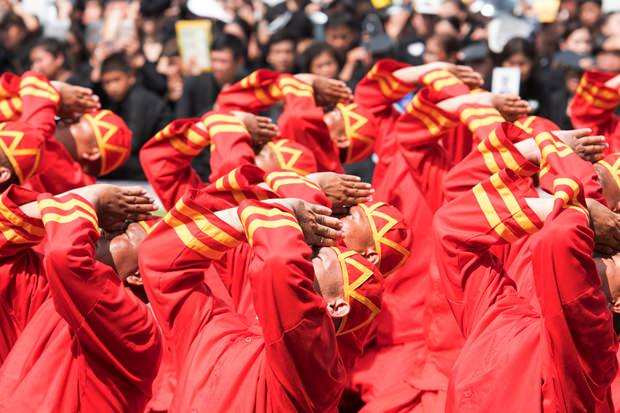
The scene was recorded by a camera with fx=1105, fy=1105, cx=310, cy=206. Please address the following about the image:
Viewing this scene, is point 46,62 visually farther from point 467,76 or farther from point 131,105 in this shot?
point 467,76

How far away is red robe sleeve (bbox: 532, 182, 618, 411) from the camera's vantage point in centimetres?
238

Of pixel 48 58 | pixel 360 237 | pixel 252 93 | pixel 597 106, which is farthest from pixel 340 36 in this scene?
pixel 360 237

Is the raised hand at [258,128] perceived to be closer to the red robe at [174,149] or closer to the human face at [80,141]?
the red robe at [174,149]

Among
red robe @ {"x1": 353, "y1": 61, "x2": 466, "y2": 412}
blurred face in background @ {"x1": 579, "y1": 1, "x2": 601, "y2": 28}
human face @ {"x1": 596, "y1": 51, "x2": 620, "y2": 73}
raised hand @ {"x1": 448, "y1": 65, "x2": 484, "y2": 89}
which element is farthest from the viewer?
blurred face in background @ {"x1": 579, "y1": 1, "x2": 601, "y2": 28}

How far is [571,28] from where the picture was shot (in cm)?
817

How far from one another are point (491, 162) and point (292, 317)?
104 centimetres

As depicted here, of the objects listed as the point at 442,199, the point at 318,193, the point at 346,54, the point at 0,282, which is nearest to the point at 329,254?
the point at 318,193

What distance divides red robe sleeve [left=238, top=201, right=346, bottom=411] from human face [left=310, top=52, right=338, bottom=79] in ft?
12.4

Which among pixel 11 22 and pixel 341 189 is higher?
pixel 341 189

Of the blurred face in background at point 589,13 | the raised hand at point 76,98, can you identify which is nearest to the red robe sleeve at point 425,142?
the raised hand at point 76,98

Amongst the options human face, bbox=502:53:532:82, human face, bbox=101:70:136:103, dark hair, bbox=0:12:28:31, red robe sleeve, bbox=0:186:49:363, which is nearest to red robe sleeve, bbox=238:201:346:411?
red robe sleeve, bbox=0:186:49:363

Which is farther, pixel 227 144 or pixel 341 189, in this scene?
pixel 227 144

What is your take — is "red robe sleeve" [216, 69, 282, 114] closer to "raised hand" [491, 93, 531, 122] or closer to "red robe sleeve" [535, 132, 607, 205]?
"raised hand" [491, 93, 531, 122]

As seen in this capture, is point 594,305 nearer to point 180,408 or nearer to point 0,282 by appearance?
point 180,408
